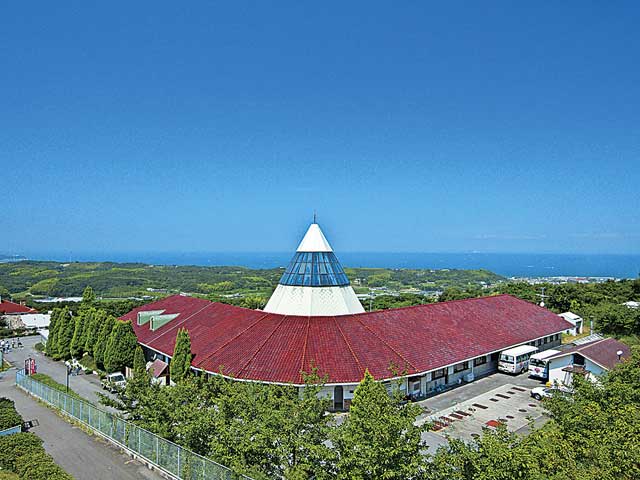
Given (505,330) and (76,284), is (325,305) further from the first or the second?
(76,284)

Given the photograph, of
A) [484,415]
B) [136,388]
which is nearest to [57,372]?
[136,388]

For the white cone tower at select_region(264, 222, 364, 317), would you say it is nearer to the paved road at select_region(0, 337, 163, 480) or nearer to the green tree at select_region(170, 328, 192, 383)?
the green tree at select_region(170, 328, 192, 383)

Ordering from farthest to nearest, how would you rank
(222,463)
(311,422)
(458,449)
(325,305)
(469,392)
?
(325,305) → (469,392) → (222,463) → (311,422) → (458,449)

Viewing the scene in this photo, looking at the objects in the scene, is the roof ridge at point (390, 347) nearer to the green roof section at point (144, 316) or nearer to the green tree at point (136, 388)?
the green tree at point (136, 388)

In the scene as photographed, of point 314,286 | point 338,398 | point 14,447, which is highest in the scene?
point 314,286

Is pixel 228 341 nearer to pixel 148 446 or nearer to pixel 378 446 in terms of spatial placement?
pixel 148 446

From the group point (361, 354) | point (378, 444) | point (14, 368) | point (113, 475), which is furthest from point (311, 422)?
point (14, 368)

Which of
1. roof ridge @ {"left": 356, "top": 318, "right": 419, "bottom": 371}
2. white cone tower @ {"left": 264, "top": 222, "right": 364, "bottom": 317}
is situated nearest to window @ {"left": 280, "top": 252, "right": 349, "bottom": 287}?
white cone tower @ {"left": 264, "top": 222, "right": 364, "bottom": 317}
